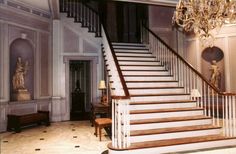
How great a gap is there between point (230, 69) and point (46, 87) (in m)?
6.23

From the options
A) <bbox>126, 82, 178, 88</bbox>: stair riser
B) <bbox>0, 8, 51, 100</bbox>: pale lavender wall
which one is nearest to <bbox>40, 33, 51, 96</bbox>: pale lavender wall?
<bbox>0, 8, 51, 100</bbox>: pale lavender wall

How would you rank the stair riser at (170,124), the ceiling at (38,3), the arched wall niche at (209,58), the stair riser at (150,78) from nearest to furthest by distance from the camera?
the stair riser at (170,124)
the stair riser at (150,78)
the ceiling at (38,3)
the arched wall niche at (209,58)

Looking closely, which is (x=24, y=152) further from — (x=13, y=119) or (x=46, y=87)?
(x=46, y=87)

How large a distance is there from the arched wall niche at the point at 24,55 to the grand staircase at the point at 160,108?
2726 mm

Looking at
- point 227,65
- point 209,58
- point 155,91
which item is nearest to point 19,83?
point 155,91

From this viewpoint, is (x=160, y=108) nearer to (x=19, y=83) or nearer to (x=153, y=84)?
(x=153, y=84)

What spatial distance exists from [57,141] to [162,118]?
2.36 meters

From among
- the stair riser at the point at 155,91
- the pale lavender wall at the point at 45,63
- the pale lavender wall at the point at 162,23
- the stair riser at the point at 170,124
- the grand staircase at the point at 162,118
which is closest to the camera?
the grand staircase at the point at 162,118

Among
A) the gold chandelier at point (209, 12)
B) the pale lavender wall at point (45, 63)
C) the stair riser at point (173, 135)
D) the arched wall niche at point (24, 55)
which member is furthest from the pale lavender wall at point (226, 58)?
the arched wall niche at point (24, 55)

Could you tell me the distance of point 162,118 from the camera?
17.4ft

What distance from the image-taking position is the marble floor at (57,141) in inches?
185

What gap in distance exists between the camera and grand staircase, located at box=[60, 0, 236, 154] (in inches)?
172

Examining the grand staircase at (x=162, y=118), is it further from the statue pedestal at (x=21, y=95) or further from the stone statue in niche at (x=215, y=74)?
the statue pedestal at (x=21, y=95)

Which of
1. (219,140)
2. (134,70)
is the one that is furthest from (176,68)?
(219,140)
